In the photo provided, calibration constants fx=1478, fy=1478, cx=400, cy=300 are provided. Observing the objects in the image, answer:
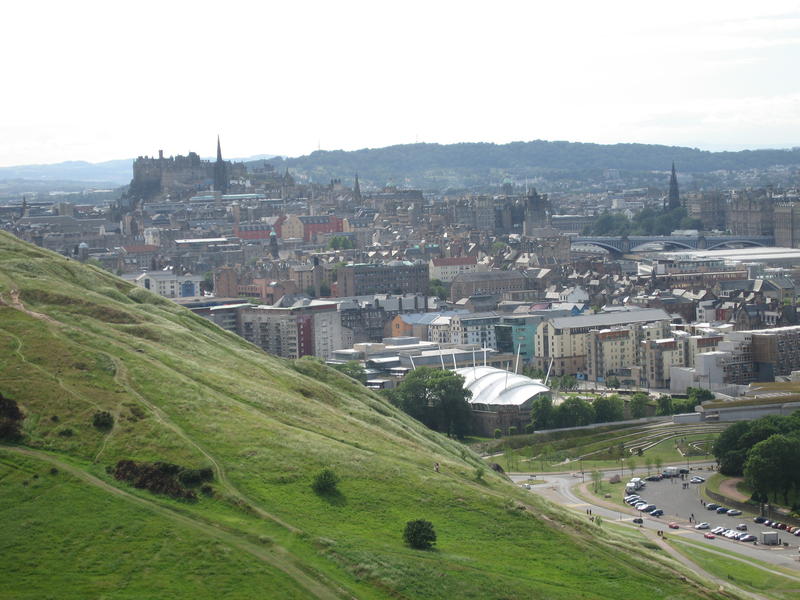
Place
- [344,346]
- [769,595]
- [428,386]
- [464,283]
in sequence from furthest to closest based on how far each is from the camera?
[464,283] → [344,346] → [428,386] → [769,595]

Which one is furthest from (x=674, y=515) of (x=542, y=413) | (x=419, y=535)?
(x=419, y=535)

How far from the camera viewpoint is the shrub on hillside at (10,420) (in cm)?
3778

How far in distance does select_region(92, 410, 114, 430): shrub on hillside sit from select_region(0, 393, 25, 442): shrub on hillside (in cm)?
189

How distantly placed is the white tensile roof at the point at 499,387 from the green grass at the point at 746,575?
101 feet

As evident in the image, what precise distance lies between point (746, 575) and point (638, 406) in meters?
33.2

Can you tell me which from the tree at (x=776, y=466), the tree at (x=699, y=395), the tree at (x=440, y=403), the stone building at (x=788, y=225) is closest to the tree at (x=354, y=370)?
the tree at (x=440, y=403)

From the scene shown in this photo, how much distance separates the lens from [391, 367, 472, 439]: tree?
81938 mm

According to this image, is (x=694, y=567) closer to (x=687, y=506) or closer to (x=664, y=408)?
(x=687, y=506)

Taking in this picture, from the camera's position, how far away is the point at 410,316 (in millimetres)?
114188

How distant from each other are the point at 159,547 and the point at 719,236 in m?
166

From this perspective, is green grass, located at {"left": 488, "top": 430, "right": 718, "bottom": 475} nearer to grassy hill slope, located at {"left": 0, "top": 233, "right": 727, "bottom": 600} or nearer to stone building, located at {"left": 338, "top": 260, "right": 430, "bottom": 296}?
grassy hill slope, located at {"left": 0, "top": 233, "right": 727, "bottom": 600}

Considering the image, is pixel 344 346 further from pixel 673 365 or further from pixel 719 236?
pixel 719 236

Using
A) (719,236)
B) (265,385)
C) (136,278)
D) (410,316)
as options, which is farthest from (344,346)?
(719,236)

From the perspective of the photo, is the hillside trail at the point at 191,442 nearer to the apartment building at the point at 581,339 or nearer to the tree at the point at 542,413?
the tree at the point at 542,413
